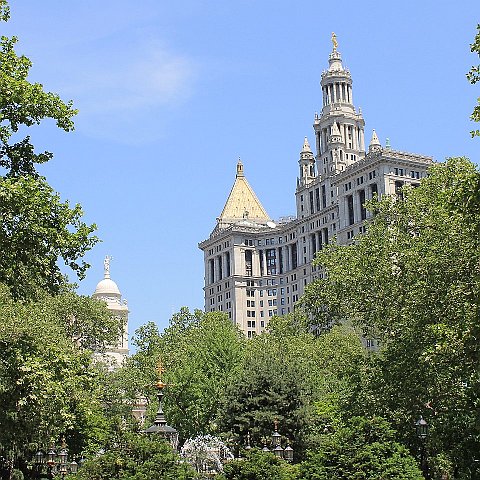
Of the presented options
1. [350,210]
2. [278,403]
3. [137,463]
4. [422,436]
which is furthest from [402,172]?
[137,463]

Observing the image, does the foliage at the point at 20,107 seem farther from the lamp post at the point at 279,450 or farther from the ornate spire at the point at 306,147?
the ornate spire at the point at 306,147

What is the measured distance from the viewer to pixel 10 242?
80.9 feet

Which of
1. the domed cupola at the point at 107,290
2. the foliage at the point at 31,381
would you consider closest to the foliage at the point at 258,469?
the foliage at the point at 31,381

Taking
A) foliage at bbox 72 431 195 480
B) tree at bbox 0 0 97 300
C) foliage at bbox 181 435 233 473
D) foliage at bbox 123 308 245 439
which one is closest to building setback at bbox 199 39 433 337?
foliage at bbox 123 308 245 439

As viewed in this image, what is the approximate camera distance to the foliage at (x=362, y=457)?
30719 millimetres

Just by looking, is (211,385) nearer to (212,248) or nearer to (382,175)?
(382,175)

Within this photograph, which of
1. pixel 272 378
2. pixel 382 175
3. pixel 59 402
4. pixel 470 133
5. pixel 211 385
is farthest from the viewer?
pixel 382 175

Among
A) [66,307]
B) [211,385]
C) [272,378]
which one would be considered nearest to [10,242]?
[272,378]

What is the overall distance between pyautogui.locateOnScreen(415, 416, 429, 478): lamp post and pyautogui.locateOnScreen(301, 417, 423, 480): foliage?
98cm

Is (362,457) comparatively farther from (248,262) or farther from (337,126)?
(248,262)

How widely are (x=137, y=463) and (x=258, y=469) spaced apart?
16.3 feet

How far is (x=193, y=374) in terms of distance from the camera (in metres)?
57.8

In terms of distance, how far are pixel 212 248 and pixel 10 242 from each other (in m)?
144

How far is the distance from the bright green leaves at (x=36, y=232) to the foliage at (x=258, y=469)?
11921 millimetres
